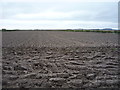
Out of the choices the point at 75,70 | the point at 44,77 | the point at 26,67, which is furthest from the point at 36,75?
the point at 75,70

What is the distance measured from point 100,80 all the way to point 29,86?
1922 mm

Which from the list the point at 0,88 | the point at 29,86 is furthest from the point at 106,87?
the point at 0,88

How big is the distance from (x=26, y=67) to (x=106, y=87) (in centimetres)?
273

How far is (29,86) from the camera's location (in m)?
2.79

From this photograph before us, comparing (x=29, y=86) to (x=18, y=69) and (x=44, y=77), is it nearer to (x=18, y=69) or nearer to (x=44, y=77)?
(x=44, y=77)

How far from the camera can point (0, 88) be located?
108 inches

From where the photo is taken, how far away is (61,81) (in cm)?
301

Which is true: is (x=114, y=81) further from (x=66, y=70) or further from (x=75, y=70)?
(x=66, y=70)

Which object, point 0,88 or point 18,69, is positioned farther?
point 18,69

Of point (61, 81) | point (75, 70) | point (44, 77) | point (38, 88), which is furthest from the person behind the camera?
point (75, 70)

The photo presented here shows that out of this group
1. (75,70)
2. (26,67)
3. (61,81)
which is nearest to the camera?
(61,81)

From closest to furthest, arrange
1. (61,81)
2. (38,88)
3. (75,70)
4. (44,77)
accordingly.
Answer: (38,88) < (61,81) < (44,77) < (75,70)

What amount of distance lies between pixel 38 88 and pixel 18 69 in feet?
4.89

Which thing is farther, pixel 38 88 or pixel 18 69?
pixel 18 69
